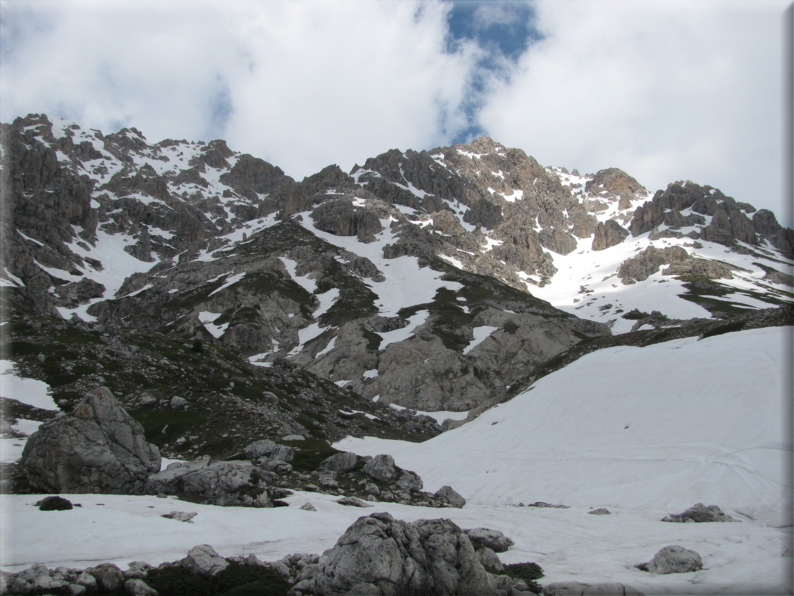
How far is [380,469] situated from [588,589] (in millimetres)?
26881

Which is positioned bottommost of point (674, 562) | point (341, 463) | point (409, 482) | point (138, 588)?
point (409, 482)

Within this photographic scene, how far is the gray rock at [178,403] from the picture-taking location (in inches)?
2108

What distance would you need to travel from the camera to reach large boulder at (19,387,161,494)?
25875mm

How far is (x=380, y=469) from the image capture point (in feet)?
128

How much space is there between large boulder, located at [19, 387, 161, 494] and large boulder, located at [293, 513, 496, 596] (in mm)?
18772

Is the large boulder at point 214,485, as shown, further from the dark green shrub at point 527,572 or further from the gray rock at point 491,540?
the dark green shrub at point 527,572

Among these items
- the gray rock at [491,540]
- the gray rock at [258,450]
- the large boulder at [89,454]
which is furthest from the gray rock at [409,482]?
the large boulder at [89,454]

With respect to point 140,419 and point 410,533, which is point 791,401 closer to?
point 410,533

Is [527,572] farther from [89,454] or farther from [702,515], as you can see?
[89,454]

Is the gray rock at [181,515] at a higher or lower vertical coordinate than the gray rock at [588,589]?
lower

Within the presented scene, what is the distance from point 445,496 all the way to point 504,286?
170389 millimetres

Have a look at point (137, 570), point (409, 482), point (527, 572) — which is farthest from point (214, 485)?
point (527, 572)

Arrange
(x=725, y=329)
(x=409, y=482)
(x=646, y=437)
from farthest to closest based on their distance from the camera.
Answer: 1. (x=725, y=329)
2. (x=409, y=482)
3. (x=646, y=437)

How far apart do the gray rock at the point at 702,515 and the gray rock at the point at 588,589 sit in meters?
13.7
